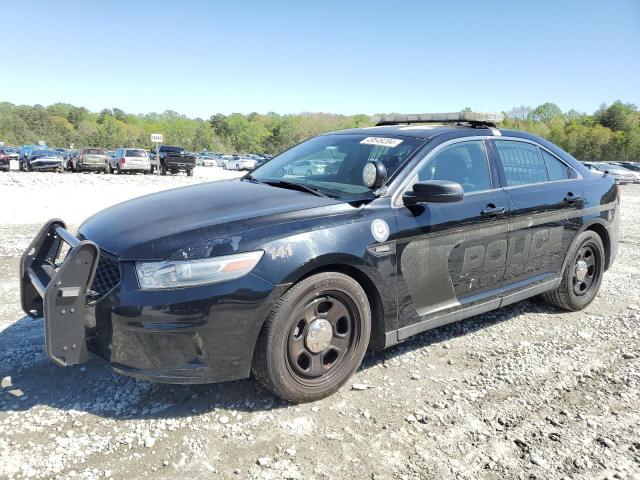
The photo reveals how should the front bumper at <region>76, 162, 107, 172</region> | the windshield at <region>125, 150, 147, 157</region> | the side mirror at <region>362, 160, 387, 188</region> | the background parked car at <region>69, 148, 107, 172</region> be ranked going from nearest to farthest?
the side mirror at <region>362, 160, 387, 188</region> < the windshield at <region>125, 150, 147, 157</region> < the background parked car at <region>69, 148, 107, 172</region> < the front bumper at <region>76, 162, 107, 172</region>

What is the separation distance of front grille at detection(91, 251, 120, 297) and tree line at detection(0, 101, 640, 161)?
74.9m

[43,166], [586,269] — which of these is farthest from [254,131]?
[586,269]

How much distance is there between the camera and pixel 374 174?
10.5ft

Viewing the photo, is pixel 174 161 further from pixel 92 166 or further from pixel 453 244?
pixel 453 244

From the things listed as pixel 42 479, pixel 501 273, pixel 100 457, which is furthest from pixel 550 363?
pixel 42 479

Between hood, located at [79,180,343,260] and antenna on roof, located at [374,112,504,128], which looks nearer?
hood, located at [79,180,343,260]

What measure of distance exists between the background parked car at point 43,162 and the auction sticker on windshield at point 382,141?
30848 mm

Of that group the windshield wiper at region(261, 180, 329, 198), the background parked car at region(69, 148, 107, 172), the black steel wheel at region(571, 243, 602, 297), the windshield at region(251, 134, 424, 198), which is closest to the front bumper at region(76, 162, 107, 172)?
the background parked car at region(69, 148, 107, 172)

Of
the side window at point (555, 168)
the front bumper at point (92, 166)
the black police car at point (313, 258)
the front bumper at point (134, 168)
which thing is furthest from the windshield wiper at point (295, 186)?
the front bumper at point (92, 166)

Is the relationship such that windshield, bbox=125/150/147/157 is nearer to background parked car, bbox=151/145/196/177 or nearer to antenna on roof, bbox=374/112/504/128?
background parked car, bbox=151/145/196/177

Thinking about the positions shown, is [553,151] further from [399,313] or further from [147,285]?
[147,285]

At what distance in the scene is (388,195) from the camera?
10.5 ft

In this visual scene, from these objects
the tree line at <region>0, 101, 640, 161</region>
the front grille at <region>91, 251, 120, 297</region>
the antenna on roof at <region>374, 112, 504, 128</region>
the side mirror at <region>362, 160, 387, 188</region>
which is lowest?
the front grille at <region>91, 251, 120, 297</region>

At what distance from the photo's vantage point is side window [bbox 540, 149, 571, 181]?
4406mm
